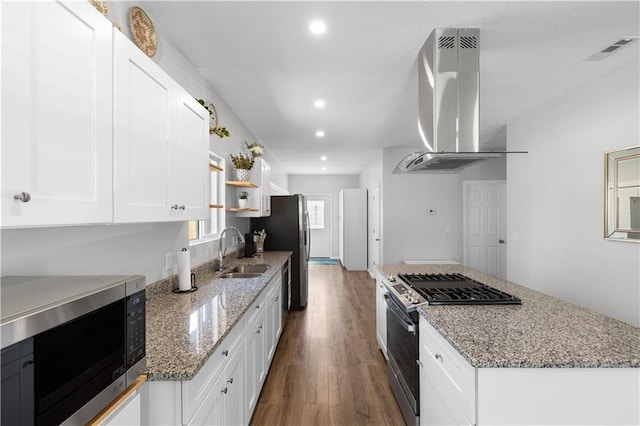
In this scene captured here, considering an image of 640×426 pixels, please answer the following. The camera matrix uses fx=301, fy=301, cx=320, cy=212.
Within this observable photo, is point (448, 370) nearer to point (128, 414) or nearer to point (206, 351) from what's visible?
point (206, 351)

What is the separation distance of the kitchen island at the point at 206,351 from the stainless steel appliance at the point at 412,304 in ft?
3.24

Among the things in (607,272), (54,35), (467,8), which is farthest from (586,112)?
(54,35)

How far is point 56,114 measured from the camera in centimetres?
81

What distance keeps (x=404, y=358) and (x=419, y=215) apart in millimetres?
4068

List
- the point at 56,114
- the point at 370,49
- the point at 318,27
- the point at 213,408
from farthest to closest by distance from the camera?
the point at 370,49 → the point at 318,27 → the point at 213,408 → the point at 56,114

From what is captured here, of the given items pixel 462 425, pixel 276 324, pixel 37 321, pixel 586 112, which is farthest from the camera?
pixel 276 324

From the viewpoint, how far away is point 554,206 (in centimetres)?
327

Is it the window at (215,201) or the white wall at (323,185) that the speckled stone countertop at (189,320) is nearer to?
the window at (215,201)

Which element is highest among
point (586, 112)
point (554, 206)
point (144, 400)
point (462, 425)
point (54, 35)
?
point (586, 112)

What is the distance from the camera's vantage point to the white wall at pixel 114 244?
1.09 metres

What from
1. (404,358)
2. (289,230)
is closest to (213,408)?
(404,358)

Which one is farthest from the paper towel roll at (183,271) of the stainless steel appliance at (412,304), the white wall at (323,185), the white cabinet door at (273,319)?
the white wall at (323,185)

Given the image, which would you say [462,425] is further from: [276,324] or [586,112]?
[586,112]

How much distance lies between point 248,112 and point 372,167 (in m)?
3.95
